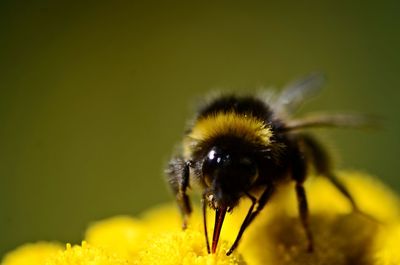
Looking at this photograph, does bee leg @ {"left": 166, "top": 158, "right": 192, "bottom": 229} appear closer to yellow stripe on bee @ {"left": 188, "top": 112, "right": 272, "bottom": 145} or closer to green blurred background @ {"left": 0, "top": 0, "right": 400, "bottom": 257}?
yellow stripe on bee @ {"left": 188, "top": 112, "right": 272, "bottom": 145}


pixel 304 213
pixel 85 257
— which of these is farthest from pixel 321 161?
pixel 85 257

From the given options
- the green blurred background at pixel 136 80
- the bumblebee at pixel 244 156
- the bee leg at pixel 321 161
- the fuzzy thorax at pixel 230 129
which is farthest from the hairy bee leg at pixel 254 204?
the green blurred background at pixel 136 80

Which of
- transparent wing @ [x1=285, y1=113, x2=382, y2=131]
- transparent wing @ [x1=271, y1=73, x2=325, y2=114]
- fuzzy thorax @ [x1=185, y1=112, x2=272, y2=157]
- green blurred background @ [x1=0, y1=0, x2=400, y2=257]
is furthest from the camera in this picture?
green blurred background @ [x1=0, y1=0, x2=400, y2=257]

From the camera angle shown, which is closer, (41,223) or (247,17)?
(41,223)

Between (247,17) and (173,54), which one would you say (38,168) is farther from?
(247,17)

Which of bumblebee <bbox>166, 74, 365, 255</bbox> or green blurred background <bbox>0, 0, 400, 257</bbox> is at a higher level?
green blurred background <bbox>0, 0, 400, 257</bbox>

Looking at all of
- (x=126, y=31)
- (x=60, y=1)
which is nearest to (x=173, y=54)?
(x=126, y=31)

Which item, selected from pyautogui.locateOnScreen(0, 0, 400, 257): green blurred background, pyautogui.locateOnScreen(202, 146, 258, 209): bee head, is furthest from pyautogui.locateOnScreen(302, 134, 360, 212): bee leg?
pyautogui.locateOnScreen(0, 0, 400, 257): green blurred background
